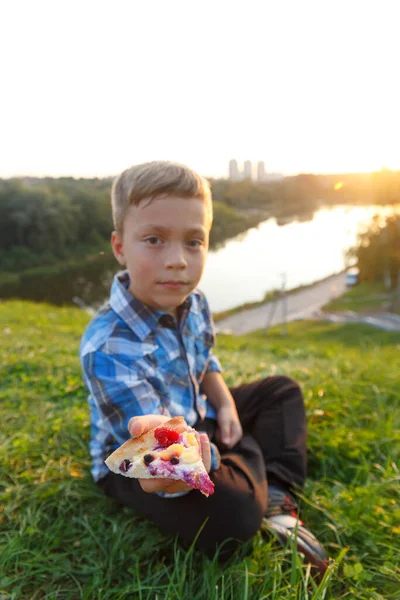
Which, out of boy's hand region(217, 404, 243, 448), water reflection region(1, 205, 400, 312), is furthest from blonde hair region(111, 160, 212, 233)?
water reflection region(1, 205, 400, 312)

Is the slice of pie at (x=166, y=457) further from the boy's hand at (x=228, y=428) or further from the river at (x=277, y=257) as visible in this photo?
the river at (x=277, y=257)

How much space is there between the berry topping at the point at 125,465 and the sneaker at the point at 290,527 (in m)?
0.71

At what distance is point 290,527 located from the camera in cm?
176

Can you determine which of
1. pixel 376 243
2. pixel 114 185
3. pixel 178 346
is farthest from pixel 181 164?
pixel 376 243

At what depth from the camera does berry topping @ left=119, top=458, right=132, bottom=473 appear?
115 centimetres

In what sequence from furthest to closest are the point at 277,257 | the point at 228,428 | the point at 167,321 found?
the point at 277,257
the point at 228,428
the point at 167,321

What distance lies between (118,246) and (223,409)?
921 millimetres

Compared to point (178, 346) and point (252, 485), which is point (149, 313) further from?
point (252, 485)

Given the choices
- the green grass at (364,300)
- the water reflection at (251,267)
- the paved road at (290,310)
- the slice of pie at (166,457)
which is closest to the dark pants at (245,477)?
the slice of pie at (166,457)

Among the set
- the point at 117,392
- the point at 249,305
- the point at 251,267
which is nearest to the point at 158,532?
the point at 117,392

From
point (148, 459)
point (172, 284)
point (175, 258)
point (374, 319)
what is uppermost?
point (175, 258)

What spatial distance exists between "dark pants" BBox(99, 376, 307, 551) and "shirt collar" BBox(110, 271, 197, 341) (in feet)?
1.85

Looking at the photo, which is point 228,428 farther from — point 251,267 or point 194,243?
point 251,267

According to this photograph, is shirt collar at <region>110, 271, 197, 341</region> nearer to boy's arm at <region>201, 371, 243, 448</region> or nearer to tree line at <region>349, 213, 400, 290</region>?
boy's arm at <region>201, 371, 243, 448</region>
